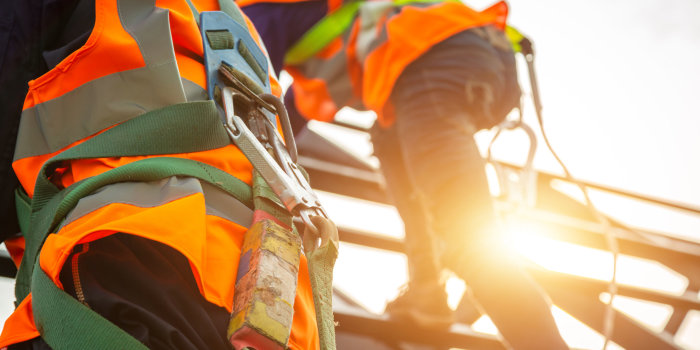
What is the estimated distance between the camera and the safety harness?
0.49m

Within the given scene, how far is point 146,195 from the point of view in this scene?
1.75 feet

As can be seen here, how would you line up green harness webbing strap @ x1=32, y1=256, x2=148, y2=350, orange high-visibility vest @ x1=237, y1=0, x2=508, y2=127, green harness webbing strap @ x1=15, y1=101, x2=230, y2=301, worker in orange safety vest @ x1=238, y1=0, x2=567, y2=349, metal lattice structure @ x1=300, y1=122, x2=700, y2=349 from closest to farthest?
green harness webbing strap @ x1=32, y1=256, x2=148, y2=350 → green harness webbing strap @ x1=15, y1=101, x2=230, y2=301 → worker in orange safety vest @ x1=238, y1=0, x2=567, y2=349 → orange high-visibility vest @ x1=237, y1=0, x2=508, y2=127 → metal lattice structure @ x1=300, y1=122, x2=700, y2=349

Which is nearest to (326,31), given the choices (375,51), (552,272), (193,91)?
(375,51)

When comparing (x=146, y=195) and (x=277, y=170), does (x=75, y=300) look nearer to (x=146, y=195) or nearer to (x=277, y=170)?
(x=146, y=195)

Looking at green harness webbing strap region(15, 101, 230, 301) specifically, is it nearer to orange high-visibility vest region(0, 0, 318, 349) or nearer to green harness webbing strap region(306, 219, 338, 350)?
orange high-visibility vest region(0, 0, 318, 349)

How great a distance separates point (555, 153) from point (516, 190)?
14cm

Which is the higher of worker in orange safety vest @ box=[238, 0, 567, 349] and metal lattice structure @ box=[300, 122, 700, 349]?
worker in orange safety vest @ box=[238, 0, 567, 349]

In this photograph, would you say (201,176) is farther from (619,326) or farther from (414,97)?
(619,326)

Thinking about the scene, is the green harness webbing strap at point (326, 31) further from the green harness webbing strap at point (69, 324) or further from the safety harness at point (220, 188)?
the green harness webbing strap at point (69, 324)

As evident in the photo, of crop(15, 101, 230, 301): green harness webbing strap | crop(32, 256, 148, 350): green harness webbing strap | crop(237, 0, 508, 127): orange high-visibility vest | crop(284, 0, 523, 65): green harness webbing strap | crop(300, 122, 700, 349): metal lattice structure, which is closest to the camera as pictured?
crop(32, 256, 148, 350): green harness webbing strap

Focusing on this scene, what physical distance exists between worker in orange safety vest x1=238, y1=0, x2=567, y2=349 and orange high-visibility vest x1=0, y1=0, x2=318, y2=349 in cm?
67

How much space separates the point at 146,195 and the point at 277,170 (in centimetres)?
13

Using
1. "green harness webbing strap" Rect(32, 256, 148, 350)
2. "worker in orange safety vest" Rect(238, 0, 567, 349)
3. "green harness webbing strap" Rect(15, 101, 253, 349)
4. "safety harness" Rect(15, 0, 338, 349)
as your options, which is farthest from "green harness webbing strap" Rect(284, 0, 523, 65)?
"green harness webbing strap" Rect(32, 256, 148, 350)

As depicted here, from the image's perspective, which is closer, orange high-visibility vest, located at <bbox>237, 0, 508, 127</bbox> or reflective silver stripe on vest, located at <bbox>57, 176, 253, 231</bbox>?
reflective silver stripe on vest, located at <bbox>57, 176, 253, 231</bbox>
